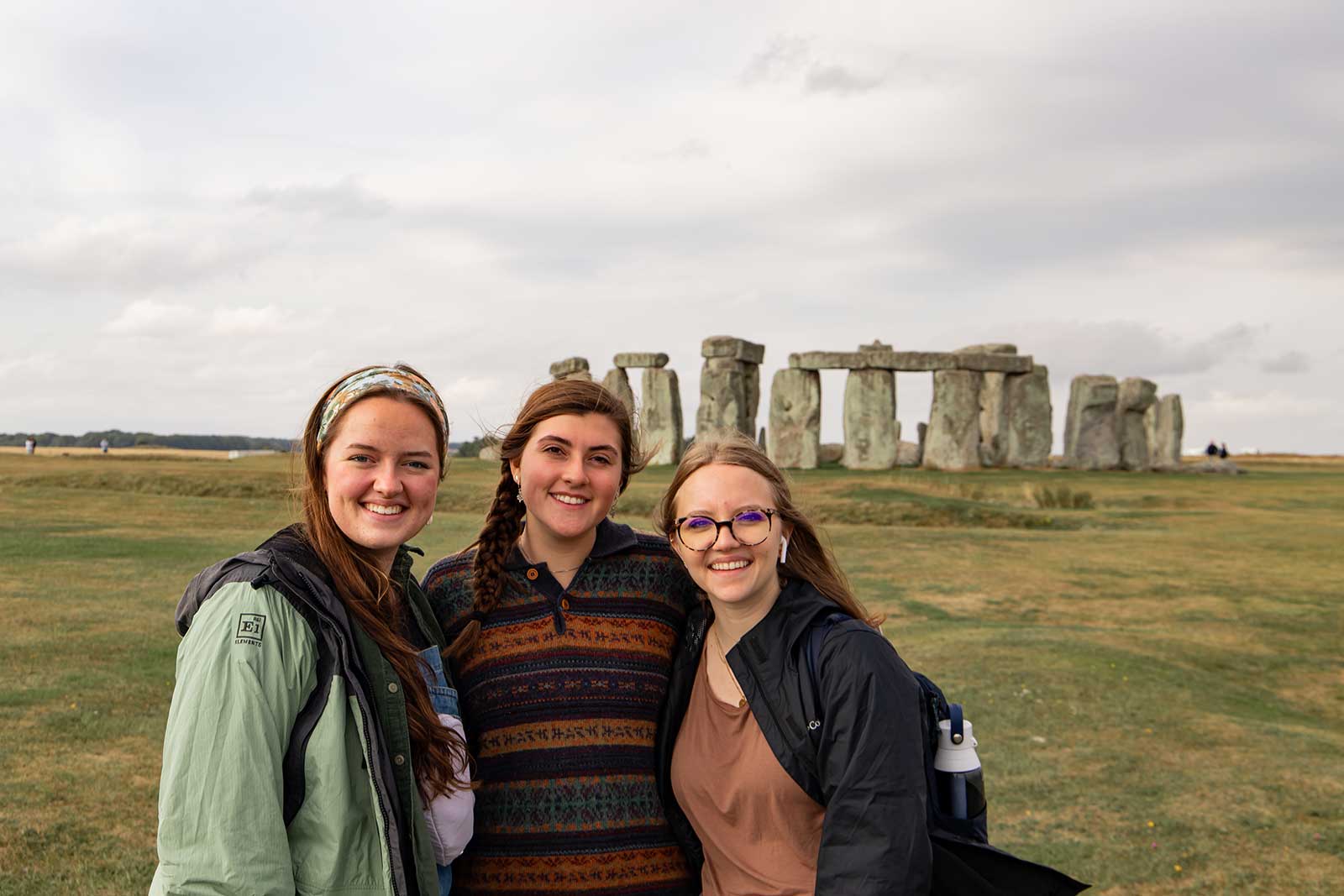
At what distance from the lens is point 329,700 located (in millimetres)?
2170

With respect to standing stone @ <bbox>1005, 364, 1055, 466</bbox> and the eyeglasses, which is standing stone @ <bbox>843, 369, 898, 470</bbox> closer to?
standing stone @ <bbox>1005, 364, 1055, 466</bbox>

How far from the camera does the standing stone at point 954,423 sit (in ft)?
98.2

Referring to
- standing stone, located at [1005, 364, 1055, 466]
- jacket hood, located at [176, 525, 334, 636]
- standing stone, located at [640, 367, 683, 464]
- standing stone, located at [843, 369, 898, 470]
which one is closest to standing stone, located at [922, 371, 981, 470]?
standing stone, located at [843, 369, 898, 470]

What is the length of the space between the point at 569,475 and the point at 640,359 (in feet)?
91.4

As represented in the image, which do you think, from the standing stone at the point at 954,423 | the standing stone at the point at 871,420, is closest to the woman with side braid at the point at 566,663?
the standing stone at the point at 871,420

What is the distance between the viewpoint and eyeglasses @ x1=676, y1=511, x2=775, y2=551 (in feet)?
9.35

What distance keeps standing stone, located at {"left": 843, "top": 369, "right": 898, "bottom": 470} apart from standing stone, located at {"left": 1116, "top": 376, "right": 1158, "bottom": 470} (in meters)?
7.39

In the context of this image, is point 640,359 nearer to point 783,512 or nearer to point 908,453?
point 908,453

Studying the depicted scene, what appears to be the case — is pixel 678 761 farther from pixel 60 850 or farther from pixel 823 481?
pixel 823 481

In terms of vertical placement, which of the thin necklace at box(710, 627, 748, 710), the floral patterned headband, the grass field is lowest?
the grass field

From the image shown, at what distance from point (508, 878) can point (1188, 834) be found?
4501 mm

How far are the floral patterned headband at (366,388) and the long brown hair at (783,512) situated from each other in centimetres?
74

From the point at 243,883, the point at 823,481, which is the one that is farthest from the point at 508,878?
the point at 823,481

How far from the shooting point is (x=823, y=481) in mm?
24047
